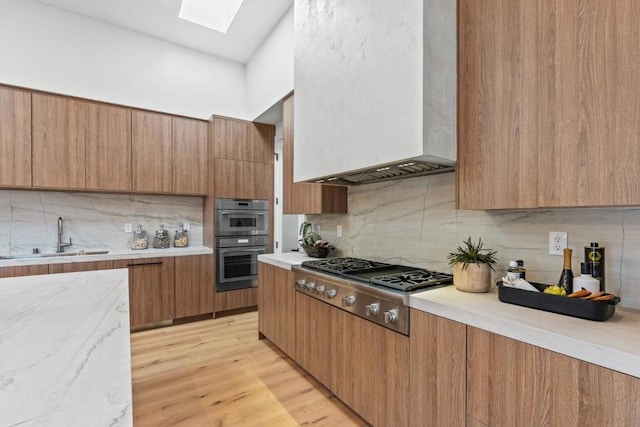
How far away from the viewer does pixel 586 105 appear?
1.14 meters

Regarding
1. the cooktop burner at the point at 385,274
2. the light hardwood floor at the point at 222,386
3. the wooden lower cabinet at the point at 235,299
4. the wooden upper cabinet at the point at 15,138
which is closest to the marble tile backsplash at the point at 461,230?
the cooktop burner at the point at 385,274

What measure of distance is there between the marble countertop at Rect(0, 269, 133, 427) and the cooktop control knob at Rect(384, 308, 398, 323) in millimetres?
1183

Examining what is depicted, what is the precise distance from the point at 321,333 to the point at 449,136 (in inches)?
60.8

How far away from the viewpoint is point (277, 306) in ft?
8.94

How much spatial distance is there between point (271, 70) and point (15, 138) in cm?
267

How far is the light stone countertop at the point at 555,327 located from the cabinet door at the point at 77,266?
3195mm

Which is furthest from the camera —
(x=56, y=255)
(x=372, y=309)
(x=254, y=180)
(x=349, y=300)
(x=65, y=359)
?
(x=254, y=180)

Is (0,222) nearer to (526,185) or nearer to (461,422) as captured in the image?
(461,422)

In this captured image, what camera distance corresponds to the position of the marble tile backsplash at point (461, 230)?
1.31 meters

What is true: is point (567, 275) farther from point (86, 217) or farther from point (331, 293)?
point (86, 217)

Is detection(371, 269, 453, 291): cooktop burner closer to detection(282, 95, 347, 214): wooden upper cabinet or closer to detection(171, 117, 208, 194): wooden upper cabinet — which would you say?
detection(282, 95, 347, 214): wooden upper cabinet

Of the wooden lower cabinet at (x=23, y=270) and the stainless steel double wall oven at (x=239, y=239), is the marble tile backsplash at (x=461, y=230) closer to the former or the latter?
the stainless steel double wall oven at (x=239, y=239)

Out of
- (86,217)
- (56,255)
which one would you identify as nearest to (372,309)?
(56,255)

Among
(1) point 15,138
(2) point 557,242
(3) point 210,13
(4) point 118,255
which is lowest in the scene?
(4) point 118,255
